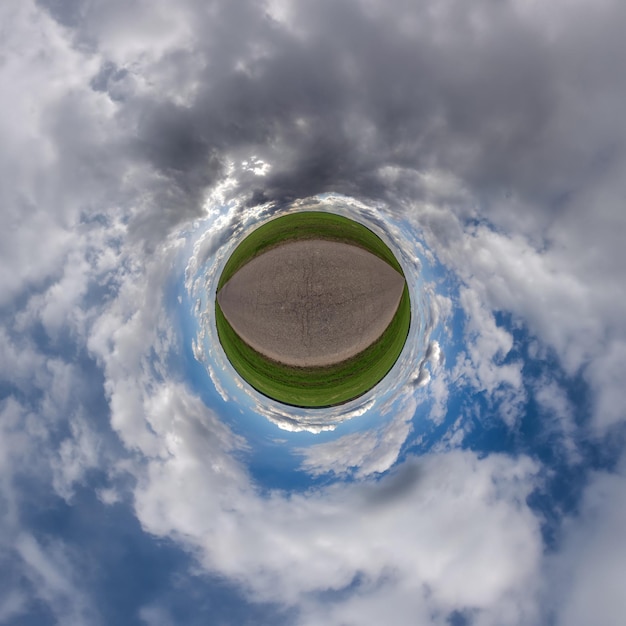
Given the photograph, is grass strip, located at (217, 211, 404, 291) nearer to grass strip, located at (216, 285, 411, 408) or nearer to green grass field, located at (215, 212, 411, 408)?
green grass field, located at (215, 212, 411, 408)

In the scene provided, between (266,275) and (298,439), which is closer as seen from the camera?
(266,275)

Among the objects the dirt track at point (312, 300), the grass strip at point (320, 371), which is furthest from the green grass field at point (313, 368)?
the dirt track at point (312, 300)

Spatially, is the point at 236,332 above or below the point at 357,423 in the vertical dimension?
above

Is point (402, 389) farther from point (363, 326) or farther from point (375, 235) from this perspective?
point (375, 235)

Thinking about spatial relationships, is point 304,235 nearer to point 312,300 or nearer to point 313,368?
point 312,300

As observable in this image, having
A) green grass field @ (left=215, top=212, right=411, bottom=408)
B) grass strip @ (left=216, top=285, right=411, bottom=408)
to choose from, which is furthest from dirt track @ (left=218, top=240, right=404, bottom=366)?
green grass field @ (left=215, top=212, right=411, bottom=408)

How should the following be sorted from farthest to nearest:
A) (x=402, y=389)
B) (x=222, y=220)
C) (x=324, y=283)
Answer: (x=402, y=389) → (x=222, y=220) → (x=324, y=283)

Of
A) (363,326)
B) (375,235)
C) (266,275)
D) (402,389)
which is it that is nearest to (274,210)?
(266,275)
